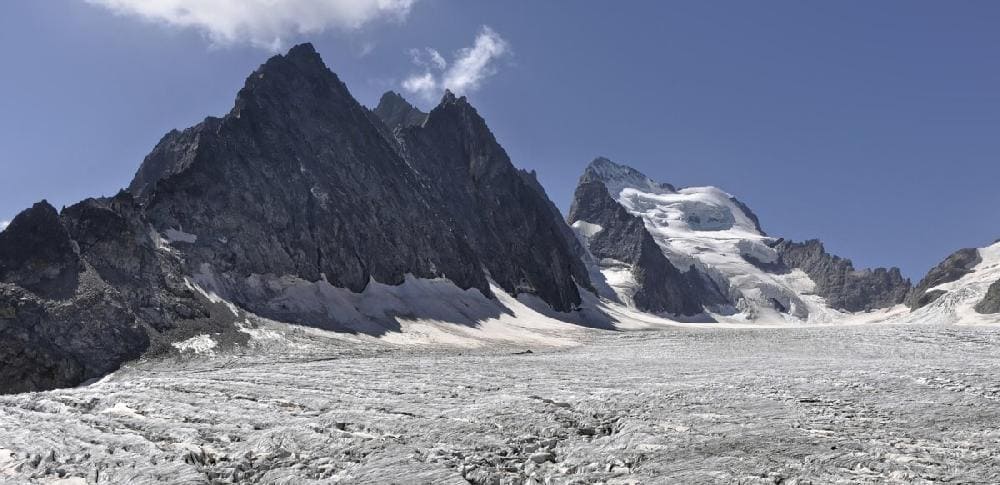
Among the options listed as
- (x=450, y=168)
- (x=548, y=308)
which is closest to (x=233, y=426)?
(x=548, y=308)

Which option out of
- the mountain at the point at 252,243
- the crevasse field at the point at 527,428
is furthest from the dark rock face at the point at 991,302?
the crevasse field at the point at 527,428

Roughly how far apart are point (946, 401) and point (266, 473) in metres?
16.9

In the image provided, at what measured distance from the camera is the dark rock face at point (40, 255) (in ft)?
149

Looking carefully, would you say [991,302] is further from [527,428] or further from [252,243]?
[527,428]

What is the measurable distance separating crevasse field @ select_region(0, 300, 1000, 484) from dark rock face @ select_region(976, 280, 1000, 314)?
11944cm

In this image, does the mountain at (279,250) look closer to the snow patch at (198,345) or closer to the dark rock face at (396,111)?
the snow patch at (198,345)

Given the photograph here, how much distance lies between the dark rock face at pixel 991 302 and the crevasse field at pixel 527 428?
11944 cm

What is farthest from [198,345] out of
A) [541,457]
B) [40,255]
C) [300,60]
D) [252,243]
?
[300,60]

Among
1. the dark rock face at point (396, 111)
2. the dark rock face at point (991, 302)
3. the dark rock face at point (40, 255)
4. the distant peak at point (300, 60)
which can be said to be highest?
the dark rock face at point (396, 111)

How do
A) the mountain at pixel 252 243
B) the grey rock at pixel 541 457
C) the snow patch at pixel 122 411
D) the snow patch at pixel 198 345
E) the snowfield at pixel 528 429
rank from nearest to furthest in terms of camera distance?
the snowfield at pixel 528 429 < the grey rock at pixel 541 457 < the snow patch at pixel 122 411 < the mountain at pixel 252 243 < the snow patch at pixel 198 345

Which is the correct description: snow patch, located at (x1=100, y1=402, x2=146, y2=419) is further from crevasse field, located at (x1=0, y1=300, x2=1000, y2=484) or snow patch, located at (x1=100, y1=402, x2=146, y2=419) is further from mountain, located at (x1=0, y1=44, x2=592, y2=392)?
mountain, located at (x1=0, y1=44, x2=592, y2=392)

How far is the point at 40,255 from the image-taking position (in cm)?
4803

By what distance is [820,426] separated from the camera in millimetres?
15539

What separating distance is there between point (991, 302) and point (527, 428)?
13778cm
